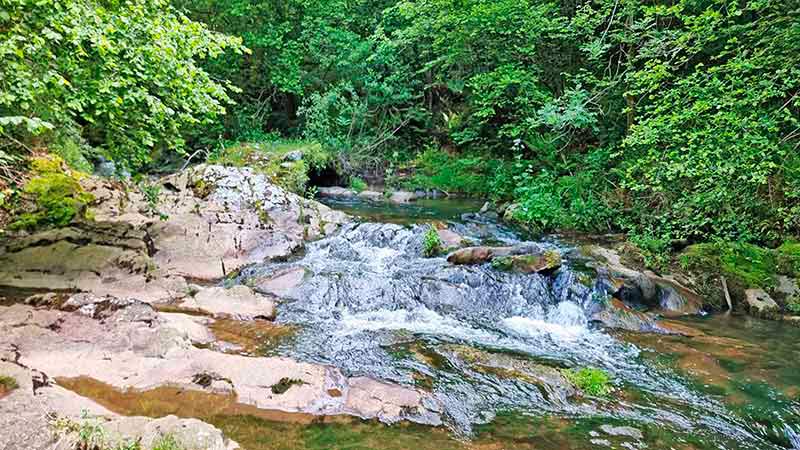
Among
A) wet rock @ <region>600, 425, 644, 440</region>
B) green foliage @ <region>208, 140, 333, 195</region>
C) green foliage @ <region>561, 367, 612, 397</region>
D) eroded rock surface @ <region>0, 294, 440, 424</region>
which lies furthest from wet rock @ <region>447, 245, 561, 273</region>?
green foliage @ <region>208, 140, 333, 195</region>

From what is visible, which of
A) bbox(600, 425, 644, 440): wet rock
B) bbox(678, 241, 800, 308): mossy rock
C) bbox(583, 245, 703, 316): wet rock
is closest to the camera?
bbox(600, 425, 644, 440): wet rock

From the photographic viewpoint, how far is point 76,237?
6645mm

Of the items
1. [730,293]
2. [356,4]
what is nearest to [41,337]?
[730,293]

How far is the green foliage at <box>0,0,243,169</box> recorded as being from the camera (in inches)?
157

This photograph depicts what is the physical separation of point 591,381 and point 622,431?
732 mm

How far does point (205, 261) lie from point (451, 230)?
14.8ft

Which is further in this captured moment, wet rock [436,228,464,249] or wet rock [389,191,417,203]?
wet rock [389,191,417,203]

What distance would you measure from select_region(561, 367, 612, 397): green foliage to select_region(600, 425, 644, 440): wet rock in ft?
1.77

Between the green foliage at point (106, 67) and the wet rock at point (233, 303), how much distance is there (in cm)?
196

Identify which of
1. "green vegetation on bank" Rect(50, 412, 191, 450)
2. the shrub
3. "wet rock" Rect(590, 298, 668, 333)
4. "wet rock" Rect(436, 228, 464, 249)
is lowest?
"green vegetation on bank" Rect(50, 412, 191, 450)

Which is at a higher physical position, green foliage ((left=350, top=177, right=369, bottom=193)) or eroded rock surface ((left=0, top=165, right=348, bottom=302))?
green foliage ((left=350, top=177, right=369, bottom=193))

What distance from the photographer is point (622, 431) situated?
12.0ft

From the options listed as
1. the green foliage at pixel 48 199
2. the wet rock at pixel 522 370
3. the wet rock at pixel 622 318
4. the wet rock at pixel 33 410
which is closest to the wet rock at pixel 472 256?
the wet rock at pixel 622 318

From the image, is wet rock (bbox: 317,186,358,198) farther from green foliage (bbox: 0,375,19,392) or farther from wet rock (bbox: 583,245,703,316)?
green foliage (bbox: 0,375,19,392)
